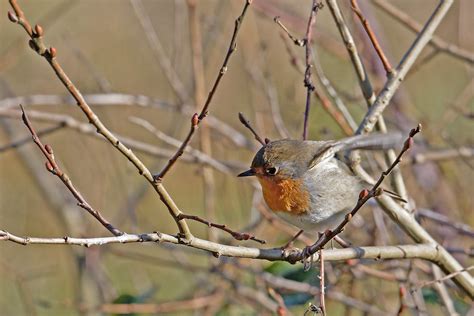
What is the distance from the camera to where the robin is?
9.02ft

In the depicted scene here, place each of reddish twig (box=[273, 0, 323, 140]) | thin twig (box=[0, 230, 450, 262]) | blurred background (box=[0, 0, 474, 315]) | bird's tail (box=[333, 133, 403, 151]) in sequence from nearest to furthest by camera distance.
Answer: thin twig (box=[0, 230, 450, 262]), bird's tail (box=[333, 133, 403, 151]), reddish twig (box=[273, 0, 323, 140]), blurred background (box=[0, 0, 474, 315])

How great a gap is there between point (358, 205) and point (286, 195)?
90 centimetres

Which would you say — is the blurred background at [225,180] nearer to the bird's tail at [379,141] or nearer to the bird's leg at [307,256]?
the bird's leg at [307,256]

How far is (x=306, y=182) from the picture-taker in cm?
281

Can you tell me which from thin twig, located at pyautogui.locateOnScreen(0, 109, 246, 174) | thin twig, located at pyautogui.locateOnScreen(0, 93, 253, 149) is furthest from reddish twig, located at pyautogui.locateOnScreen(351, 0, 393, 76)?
thin twig, located at pyautogui.locateOnScreen(0, 93, 253, 149)

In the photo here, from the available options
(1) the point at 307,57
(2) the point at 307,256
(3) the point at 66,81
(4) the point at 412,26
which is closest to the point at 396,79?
(1) the point at 307,57

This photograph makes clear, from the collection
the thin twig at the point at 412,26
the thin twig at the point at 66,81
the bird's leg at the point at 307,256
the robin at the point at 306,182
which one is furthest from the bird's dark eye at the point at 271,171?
the thin twig at the point at 412,26

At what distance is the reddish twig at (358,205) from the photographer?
1880 millimetres

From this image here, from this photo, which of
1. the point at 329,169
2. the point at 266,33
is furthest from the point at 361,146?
the point at 266,33

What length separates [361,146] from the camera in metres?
2.50

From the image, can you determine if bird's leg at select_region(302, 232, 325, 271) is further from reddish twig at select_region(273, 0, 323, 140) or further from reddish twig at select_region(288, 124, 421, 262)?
reddish twig at select_region(273, 0, 323, 140)

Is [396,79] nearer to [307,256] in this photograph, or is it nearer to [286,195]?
[286,195]

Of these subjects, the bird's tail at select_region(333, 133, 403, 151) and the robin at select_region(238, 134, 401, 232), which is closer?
the bird's tail at select_region(333, 133, 403, 151)

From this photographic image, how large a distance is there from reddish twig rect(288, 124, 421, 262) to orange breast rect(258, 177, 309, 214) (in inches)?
17.4
